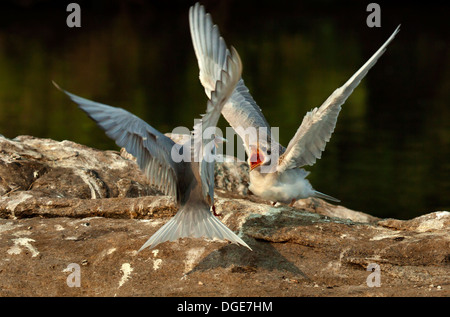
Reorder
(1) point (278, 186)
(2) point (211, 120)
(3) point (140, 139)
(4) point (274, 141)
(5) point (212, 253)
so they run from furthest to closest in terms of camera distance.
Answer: (4) point (274, 141) < (1) point (278, 186) < (5) point (212, 253) < (3) point (140, 139) < (2) point (211, 120)

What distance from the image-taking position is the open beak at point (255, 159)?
700 cm

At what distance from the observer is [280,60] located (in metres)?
32.9

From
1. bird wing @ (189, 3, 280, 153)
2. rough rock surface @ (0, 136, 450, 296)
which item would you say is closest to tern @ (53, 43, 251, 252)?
rough rock surface @ (0, 136, 450, 296)

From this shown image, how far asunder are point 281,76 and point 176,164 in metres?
23.7

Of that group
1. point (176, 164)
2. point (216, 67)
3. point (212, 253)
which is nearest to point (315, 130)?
point (216, 67)

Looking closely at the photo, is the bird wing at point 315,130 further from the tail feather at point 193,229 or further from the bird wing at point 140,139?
the bird wing at point 140,139

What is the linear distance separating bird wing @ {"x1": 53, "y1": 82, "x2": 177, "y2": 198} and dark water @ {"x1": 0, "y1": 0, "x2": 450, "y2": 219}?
9.41 m

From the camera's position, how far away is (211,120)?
5.45 metres

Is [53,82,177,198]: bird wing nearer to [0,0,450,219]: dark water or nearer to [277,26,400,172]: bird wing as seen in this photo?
[277,26,400,172]: bird wing

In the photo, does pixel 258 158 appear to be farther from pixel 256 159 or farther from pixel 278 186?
pixel 278 186

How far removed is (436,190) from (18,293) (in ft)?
40.2

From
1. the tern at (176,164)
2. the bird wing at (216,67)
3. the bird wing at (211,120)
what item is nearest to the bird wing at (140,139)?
the tern at (176,164)

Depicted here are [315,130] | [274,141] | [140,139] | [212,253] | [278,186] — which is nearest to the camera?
[140,139]
